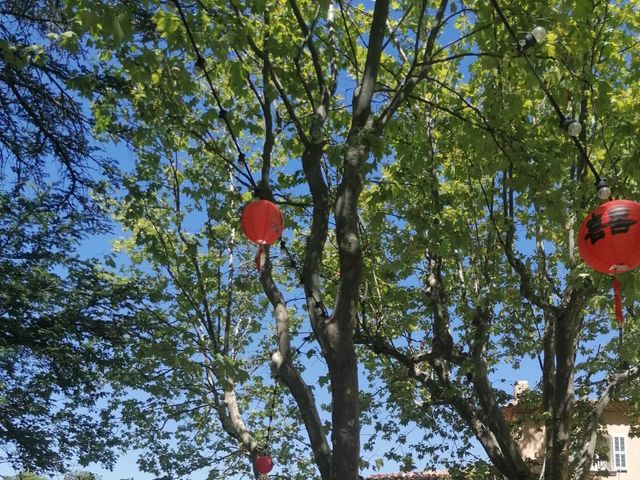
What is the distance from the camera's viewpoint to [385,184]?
19.1ft

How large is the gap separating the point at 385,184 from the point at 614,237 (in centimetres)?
223

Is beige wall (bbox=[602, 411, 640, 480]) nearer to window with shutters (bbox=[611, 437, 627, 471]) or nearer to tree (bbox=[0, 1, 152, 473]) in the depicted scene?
window with shutters (bbox=[611, 437, 627, 471])

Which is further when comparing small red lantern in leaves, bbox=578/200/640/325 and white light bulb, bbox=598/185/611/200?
white light bulb, bbox=598/185/611/200

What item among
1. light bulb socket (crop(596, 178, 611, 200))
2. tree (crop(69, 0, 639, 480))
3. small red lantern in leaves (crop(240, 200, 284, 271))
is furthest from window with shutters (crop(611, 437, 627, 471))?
small red lantern in leaves (crop(240, 200, 284, 271))

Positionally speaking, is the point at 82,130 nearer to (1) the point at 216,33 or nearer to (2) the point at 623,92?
(1) the point at 216,33

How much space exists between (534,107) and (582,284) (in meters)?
2.03

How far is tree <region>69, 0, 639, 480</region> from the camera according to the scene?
4723 millimetres

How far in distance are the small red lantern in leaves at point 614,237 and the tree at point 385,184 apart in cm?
43

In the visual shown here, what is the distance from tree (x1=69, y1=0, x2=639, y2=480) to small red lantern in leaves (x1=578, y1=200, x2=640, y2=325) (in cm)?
43

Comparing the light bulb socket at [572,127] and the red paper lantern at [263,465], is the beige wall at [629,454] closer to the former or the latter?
the red paper lantern at [263,465]

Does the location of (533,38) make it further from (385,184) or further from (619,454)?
(619,454)

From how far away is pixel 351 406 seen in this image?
4160 mm

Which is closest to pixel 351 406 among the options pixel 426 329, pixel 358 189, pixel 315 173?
pixel 358 189

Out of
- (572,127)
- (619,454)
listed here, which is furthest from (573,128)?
(619,454)
